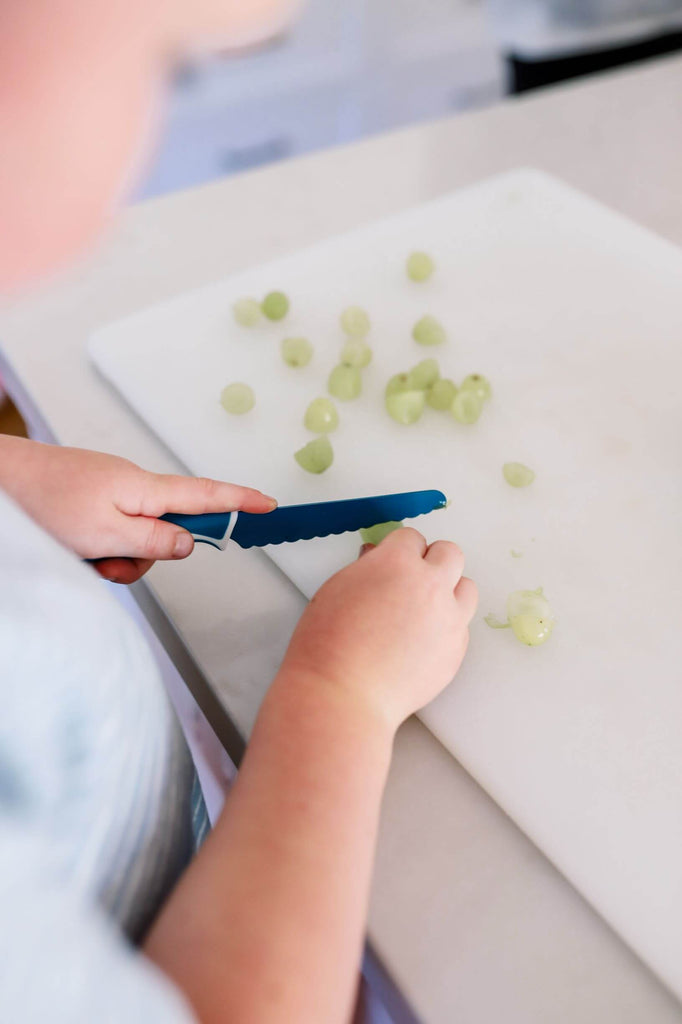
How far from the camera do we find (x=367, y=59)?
276 centimetres

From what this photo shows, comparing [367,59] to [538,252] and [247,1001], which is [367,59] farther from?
[247,1001]

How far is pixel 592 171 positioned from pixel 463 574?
2.22ft

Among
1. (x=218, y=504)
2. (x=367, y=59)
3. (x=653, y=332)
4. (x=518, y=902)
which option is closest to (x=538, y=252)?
(x=653, y=332)

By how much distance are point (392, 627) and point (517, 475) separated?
19 cm

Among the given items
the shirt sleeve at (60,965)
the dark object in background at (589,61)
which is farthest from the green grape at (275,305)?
the dark object in background at (589,61)

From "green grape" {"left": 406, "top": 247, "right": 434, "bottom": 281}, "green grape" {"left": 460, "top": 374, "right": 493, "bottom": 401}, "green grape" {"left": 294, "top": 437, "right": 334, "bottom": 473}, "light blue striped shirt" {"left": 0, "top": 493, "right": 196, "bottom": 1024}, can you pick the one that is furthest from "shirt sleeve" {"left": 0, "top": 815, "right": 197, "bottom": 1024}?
"green grape" {"left": 406, "top": 247, "right": 434, "bottom": 281}

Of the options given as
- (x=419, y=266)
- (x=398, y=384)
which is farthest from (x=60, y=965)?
(x=419, y=266)

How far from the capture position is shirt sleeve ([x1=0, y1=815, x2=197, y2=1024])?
0.32 metres

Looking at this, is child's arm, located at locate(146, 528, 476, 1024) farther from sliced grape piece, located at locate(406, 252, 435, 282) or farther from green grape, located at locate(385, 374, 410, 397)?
sliced grape piece, located at locate(406, 252, 435, 282)

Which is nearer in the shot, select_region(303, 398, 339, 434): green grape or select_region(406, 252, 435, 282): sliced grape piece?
select_region(303, 398, 339, 434): green grape

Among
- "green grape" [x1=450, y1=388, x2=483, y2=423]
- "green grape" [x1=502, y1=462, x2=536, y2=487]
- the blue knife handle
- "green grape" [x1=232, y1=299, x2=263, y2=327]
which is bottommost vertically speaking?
"green grape" [x1=502, y1=462, x2=536, y2=487]

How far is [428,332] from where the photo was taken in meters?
0.76

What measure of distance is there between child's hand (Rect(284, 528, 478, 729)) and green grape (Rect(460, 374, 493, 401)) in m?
0.19

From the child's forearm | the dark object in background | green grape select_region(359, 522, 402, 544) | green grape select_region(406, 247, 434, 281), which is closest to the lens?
the child's forearm
